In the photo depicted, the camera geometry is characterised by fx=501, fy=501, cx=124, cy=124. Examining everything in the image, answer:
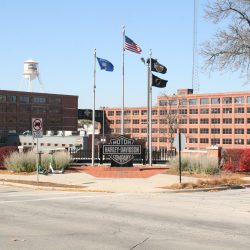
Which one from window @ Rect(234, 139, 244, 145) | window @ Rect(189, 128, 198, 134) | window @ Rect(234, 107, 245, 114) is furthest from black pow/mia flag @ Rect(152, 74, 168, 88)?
window @ Rect(189, 128, 198, 134)

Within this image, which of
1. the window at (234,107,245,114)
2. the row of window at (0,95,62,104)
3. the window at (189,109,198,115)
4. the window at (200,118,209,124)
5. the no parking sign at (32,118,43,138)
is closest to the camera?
the no parking sign at (32,118,43,138)

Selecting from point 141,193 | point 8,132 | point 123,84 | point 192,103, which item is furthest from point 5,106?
point 141,193

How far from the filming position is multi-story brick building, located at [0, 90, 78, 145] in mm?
127000

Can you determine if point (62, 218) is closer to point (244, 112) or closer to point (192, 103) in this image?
point (244, 112)

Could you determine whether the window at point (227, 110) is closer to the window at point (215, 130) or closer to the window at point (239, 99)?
the window at point (239, 99)

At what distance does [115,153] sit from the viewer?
27453 millimetres

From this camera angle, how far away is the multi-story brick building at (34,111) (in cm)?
12700

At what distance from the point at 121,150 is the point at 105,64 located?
7772mm

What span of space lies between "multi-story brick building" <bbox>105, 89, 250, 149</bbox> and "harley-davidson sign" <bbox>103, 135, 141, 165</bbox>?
104 metres

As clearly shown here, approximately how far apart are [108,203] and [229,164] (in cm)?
1415

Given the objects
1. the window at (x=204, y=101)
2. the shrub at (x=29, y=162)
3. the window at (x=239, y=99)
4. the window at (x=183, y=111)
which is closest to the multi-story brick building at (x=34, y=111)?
the window at (x=183, y=111)

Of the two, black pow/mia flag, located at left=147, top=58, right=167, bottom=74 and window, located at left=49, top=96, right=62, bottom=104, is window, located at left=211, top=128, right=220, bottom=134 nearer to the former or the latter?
window, located at left=49, top=96, right=62, bottom=104

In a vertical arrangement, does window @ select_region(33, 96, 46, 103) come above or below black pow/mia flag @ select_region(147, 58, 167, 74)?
above

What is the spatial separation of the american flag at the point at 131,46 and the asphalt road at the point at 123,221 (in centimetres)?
1586
